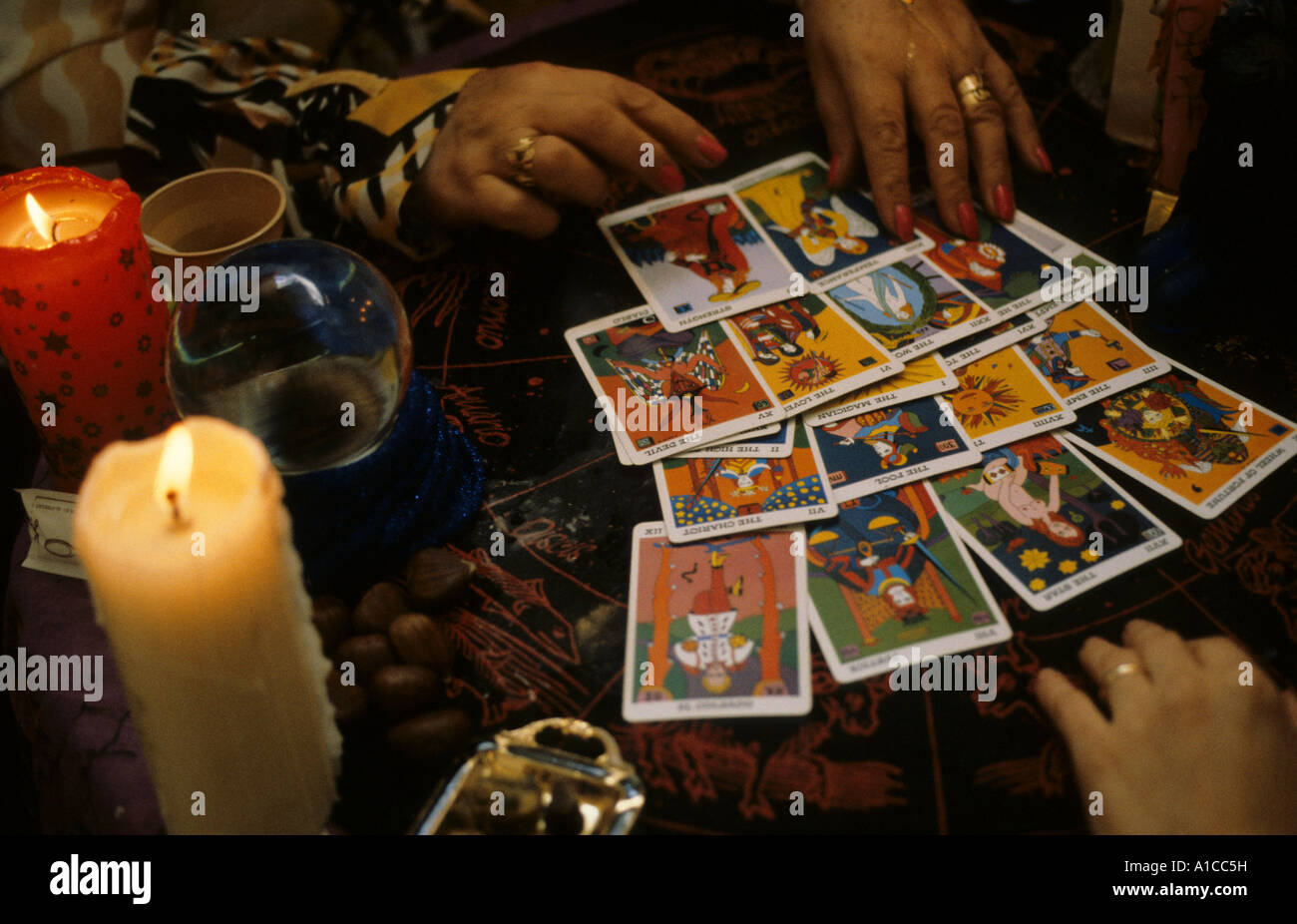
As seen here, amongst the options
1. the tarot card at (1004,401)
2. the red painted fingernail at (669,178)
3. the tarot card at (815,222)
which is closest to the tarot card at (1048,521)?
the tarot card at (1004,401)

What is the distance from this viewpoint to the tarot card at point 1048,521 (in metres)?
0.83

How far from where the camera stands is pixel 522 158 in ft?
3.55

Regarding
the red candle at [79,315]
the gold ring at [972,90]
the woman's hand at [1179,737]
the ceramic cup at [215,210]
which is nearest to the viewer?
the woman's hand at [1179,737]

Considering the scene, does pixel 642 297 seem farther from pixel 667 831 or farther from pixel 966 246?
pixel 667 831

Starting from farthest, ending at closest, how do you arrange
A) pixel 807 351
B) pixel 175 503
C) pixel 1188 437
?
pixel 807 351, pixel 1188 437, pixel 175 503

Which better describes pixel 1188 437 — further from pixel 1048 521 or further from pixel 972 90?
pixel 972 90

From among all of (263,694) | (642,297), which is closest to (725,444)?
(642,297)

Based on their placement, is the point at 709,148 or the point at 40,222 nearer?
the point at 40,222

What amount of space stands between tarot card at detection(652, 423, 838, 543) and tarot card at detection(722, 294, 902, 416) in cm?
7

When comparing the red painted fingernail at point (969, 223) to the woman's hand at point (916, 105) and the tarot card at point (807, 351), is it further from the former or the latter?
the tarot card at point (807, 351)

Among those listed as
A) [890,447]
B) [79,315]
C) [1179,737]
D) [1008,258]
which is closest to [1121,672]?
[1179,737]

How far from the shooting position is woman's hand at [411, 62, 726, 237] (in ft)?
3.56

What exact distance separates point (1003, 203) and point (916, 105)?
172 millimetres

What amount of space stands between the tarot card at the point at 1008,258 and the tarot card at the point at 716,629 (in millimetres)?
427
